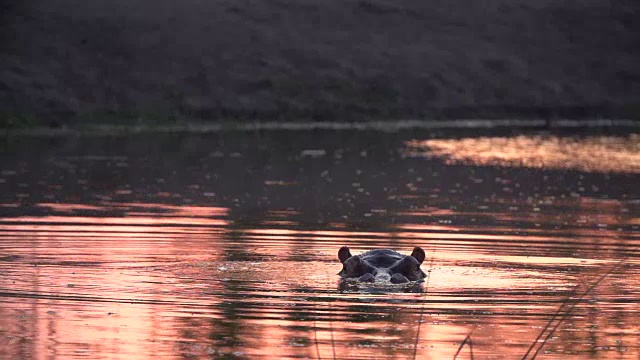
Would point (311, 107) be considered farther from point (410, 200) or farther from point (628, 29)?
point (410, 200)

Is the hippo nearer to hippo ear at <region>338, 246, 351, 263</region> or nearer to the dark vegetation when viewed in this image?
hippo ear at <region>338, 246, 351, 263</region>

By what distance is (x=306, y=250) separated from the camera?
14859mm

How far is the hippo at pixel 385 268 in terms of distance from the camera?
12625mm

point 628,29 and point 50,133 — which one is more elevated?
point 628,29

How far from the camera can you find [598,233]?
1659 cm

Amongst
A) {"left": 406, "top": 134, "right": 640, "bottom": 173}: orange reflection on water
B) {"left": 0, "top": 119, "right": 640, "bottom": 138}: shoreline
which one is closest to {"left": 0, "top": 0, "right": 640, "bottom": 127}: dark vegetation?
{"left": 0, "top": 119, "right": 640, "bottom": 138}: shoreline

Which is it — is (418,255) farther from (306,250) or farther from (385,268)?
(306,250)

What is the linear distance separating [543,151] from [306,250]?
14593 mm

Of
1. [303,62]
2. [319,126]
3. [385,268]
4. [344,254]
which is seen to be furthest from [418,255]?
[303,62]

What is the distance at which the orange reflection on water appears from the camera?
86.1 ft

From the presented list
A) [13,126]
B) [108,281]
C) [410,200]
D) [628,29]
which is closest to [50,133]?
[13,126]

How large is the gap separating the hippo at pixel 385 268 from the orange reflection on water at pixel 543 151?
41.4 feet

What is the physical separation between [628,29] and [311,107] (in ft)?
32.7

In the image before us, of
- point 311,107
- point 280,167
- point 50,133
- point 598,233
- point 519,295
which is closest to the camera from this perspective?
point 519,295
